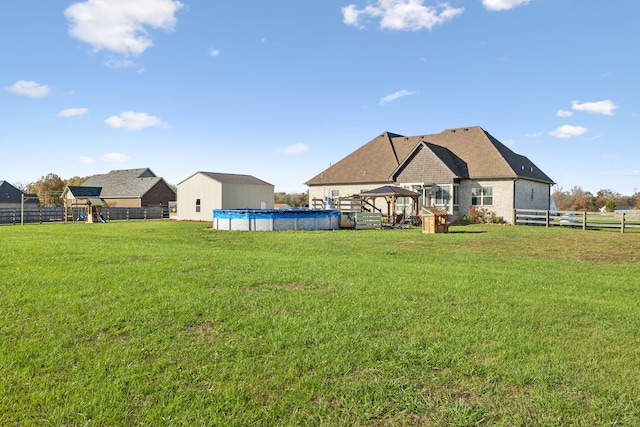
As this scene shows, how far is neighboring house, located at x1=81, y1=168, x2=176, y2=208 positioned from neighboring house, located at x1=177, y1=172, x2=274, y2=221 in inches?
771

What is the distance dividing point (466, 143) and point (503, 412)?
110 ft

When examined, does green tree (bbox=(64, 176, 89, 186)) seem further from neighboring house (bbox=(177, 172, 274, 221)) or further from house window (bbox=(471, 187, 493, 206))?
house window (bbox=(471, 187, 493, 206))

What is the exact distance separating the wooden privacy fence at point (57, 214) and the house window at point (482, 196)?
33343mm

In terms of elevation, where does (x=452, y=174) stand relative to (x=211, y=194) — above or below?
above

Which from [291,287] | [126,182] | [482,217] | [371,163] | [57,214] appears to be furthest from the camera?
[126,182]

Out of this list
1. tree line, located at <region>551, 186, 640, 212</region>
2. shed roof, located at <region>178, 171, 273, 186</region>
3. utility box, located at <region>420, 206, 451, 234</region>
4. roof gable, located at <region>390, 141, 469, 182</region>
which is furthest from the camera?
tree line, located at <region>551, 186, 640, 212</region>

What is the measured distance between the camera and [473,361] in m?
4.34

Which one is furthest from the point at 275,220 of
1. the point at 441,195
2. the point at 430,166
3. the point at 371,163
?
the point at 371,163

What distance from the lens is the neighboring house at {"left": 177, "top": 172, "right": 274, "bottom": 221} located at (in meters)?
38.7

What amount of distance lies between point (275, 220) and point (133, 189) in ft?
141

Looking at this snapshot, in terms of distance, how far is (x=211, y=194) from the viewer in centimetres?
3891

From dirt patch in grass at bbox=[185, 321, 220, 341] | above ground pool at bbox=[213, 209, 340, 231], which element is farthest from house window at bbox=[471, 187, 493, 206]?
dirt patch in grass at bbox=[185, 321, 220, 341]

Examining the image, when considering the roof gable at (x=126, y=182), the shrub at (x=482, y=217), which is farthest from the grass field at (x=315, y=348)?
the roof gable at (x=126, y=182)

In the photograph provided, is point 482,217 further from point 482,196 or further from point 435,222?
point 435,222
